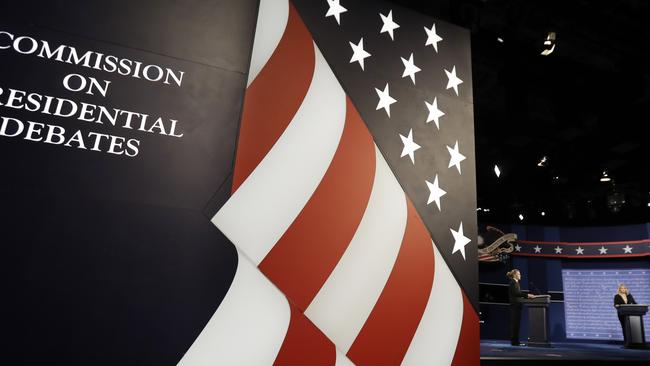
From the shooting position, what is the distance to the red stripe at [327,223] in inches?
79.4

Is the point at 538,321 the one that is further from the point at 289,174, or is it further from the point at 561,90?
the point at 289,174

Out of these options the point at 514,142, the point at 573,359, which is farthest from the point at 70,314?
the point at 514,142

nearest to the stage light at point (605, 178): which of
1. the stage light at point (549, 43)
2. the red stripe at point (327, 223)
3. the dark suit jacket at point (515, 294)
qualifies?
the dark suit jacket at point (515, 294)

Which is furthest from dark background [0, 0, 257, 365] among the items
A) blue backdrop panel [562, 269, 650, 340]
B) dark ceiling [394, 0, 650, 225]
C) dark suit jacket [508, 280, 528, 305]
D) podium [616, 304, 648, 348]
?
blue backdrop panel [562, 269, 650, 340]

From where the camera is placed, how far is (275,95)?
2.18 m

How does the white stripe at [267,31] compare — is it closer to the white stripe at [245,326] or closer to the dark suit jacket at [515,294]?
the white stripe at [245,326]

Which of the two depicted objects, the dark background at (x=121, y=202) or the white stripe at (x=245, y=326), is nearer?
the dark background at (x=121, y=202)

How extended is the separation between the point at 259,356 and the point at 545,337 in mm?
Answer: 7313

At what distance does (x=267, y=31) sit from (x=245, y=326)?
1465 millimetres

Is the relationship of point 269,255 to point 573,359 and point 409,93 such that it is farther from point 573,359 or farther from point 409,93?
point 573,359

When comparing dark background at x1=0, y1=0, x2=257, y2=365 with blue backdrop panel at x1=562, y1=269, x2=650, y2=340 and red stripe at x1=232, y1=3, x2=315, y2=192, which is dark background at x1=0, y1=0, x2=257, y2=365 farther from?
blue backdrop panel at x1=562, y1=269, x2=650, y2=340

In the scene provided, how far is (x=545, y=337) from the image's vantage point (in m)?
7.55

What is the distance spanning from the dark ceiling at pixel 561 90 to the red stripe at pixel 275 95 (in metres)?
1.24

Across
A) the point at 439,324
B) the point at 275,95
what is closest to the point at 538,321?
the point at 439,324
